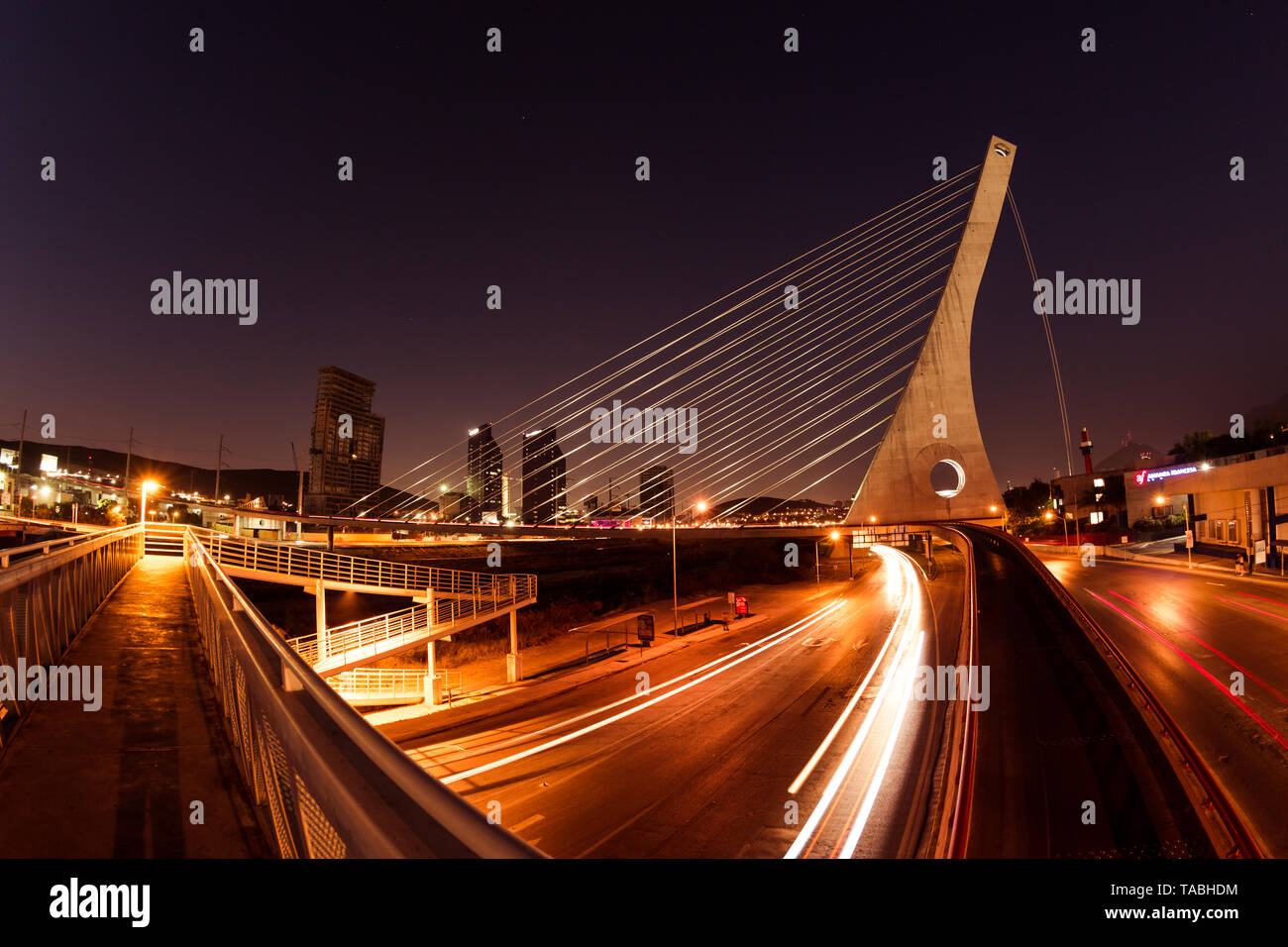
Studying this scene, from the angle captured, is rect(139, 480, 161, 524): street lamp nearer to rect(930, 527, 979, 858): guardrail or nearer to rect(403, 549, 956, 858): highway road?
rect(403, 549, 956, 858): highway road

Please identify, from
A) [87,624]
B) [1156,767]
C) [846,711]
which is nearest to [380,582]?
[87,624]

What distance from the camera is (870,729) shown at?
50.9ft

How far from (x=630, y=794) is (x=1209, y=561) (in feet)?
169

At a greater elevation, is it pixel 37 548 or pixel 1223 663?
pixel 37 548

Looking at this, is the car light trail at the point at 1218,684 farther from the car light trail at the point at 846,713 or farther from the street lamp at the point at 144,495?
the street lamp at the point at 144,495

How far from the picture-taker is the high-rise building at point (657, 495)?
66.8 m

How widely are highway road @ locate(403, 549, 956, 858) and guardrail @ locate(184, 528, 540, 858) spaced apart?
8.43 meters

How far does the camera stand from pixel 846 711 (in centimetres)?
1706

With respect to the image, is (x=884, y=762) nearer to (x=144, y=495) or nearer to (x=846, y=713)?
(x=846, y=713)

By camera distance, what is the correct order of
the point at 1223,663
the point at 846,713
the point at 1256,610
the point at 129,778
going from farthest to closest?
1. the point at 1256,610
2. the point at 1223,663
3. the point at 846,713
4. the point at 129,778

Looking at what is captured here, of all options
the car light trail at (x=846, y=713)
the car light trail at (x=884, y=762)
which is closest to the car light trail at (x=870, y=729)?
the car light trail at (x=884, y=762)

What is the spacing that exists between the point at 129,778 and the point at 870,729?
15585 mm

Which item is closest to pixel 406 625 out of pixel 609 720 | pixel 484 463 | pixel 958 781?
pixel 609 720

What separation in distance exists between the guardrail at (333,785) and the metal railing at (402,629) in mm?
15540
